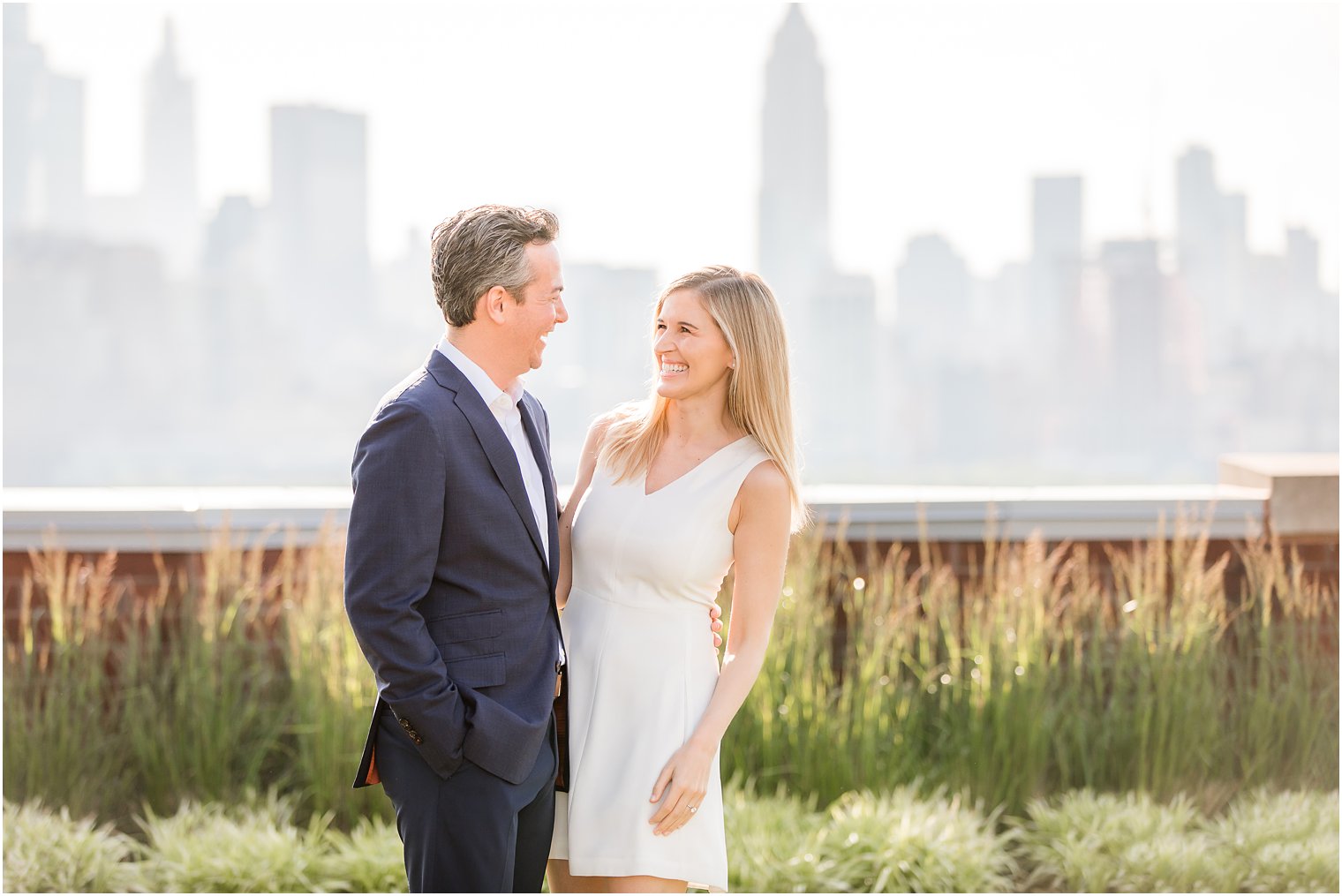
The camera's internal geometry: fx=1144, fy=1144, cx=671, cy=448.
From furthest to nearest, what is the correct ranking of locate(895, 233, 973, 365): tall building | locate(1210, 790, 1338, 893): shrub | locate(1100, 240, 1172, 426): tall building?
locate(895, 233, 973, 365): tall building → locate(1100, 240, 1172, 426): tall building → locate(1210, 790, 1338, 893): shrub

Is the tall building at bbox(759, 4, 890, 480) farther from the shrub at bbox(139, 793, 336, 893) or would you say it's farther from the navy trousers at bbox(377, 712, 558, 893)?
the navy trousers at bbox(377, 712, 558, 893)

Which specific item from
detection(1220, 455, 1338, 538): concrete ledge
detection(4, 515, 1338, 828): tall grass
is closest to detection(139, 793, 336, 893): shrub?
detection(4, 515, 1338, 828): tall grass

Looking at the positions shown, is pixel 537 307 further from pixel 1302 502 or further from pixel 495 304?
pixel 1302 502

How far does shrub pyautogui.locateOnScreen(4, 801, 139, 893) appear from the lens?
3543 millimetres

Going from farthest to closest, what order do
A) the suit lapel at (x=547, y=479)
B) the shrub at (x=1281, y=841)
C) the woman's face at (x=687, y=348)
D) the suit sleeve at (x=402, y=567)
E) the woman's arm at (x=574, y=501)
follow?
1. the shrub at (x=1281, y=841)
2. the woman's arm at (x=574, y=501)
3. the woman's face at (x=687, y=348)
4. the suit lapel at (x=547, y=479)
5. the suit sleeve at (x=402, y=567)

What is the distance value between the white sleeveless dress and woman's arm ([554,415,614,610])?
8 centimetres

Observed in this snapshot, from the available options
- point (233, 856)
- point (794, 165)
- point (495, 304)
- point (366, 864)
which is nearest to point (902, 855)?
point (366, 864)

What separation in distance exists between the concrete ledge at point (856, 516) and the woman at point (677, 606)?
1.93 m

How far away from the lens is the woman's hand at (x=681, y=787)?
2.29 metres

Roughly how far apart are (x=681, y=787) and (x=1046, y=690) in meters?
2.30

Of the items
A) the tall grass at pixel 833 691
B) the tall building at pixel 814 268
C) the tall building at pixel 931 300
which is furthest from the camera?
the tall building at pixel 931 300

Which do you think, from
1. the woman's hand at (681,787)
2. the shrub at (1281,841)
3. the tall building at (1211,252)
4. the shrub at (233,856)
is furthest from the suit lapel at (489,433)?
the tall building at (1211,252)

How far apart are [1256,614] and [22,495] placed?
4.90m

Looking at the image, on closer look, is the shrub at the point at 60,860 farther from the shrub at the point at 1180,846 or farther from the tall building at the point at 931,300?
the tall building at the point at 931,300
